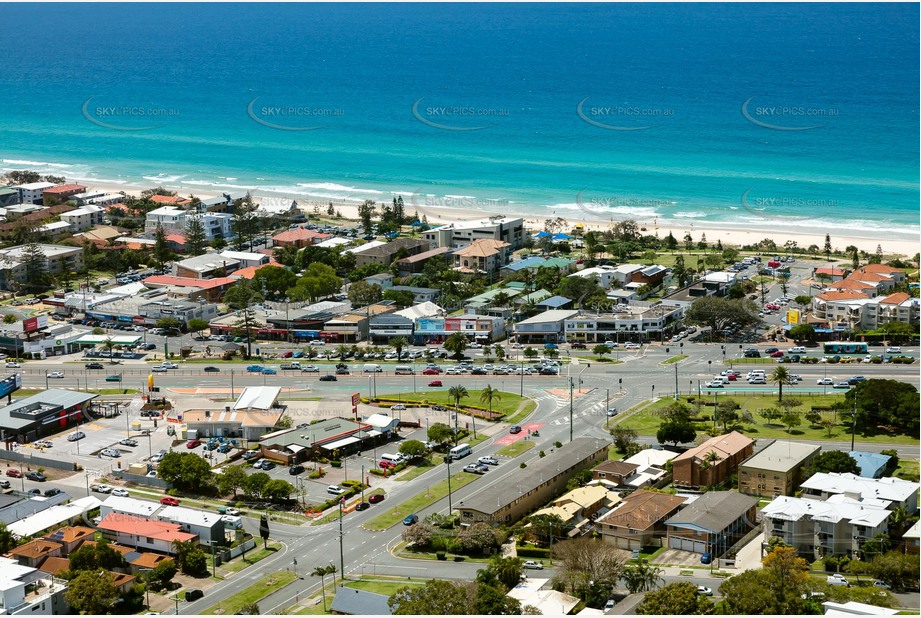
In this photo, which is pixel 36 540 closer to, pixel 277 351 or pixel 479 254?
pixel 277 351

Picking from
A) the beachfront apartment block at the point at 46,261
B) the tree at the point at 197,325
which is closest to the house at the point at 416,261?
the tree at the point at 197,325

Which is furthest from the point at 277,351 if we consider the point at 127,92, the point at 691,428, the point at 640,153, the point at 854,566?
the point at 127,92

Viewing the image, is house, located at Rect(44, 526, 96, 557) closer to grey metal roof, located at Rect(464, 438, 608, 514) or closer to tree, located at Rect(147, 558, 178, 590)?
tree, located at Rect(147, 558, 178, 590)

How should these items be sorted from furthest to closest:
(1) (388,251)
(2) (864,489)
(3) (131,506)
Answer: (1) (388,251), (3) (131,506), (2) (864,489)

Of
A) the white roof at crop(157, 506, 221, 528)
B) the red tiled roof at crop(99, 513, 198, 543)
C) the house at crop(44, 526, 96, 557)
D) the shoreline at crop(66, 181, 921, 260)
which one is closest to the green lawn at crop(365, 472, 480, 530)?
the white roof at crop(157, 506, 221, 528)

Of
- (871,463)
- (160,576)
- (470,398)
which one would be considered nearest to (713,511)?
(871,463)

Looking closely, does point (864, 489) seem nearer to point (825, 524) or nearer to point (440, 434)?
point (825, 524)

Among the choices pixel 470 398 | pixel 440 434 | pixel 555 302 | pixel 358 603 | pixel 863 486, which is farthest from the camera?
pixel 555 302

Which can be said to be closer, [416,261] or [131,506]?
[131,506]
